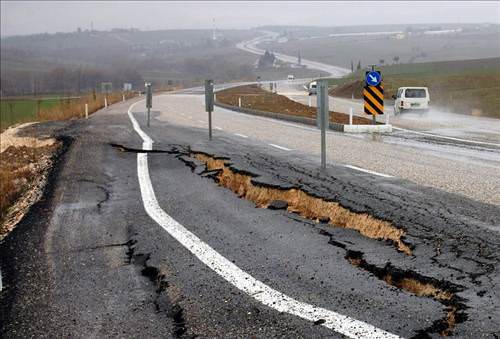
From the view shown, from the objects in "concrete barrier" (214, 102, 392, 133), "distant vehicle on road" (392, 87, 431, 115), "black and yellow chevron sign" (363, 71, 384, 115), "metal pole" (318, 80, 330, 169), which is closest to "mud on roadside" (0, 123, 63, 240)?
"metal pole" (318, 80, 330, 169)

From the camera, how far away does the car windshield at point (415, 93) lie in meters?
30.7

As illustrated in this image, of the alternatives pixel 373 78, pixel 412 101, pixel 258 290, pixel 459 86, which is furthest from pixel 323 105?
pixel 459 86

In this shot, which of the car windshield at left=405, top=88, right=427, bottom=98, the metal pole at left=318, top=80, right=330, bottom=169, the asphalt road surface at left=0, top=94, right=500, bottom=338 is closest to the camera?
the asphalt road surface at left=0, top=94, right=500, bottom=338

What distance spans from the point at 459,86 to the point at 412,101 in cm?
2602

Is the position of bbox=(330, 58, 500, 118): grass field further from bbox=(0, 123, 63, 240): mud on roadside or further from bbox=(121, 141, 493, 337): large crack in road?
bbox=(121, 141, 493, 337): large crack in road

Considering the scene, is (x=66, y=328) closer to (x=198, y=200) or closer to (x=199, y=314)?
(x=199, y=314)

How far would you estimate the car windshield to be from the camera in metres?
30.7

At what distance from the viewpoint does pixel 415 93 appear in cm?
3086

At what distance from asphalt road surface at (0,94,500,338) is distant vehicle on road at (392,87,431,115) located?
20.1 metres

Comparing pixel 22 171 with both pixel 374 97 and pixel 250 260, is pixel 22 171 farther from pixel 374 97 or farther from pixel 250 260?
pixel 374 97

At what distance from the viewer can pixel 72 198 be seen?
9.15 metres

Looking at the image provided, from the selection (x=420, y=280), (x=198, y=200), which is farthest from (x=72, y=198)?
(x=420, y=280)

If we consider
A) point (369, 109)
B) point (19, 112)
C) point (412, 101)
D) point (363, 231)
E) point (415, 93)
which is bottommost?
point (19, 112)

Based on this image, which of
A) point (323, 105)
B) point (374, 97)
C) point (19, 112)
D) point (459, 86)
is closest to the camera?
point (323, 105)
